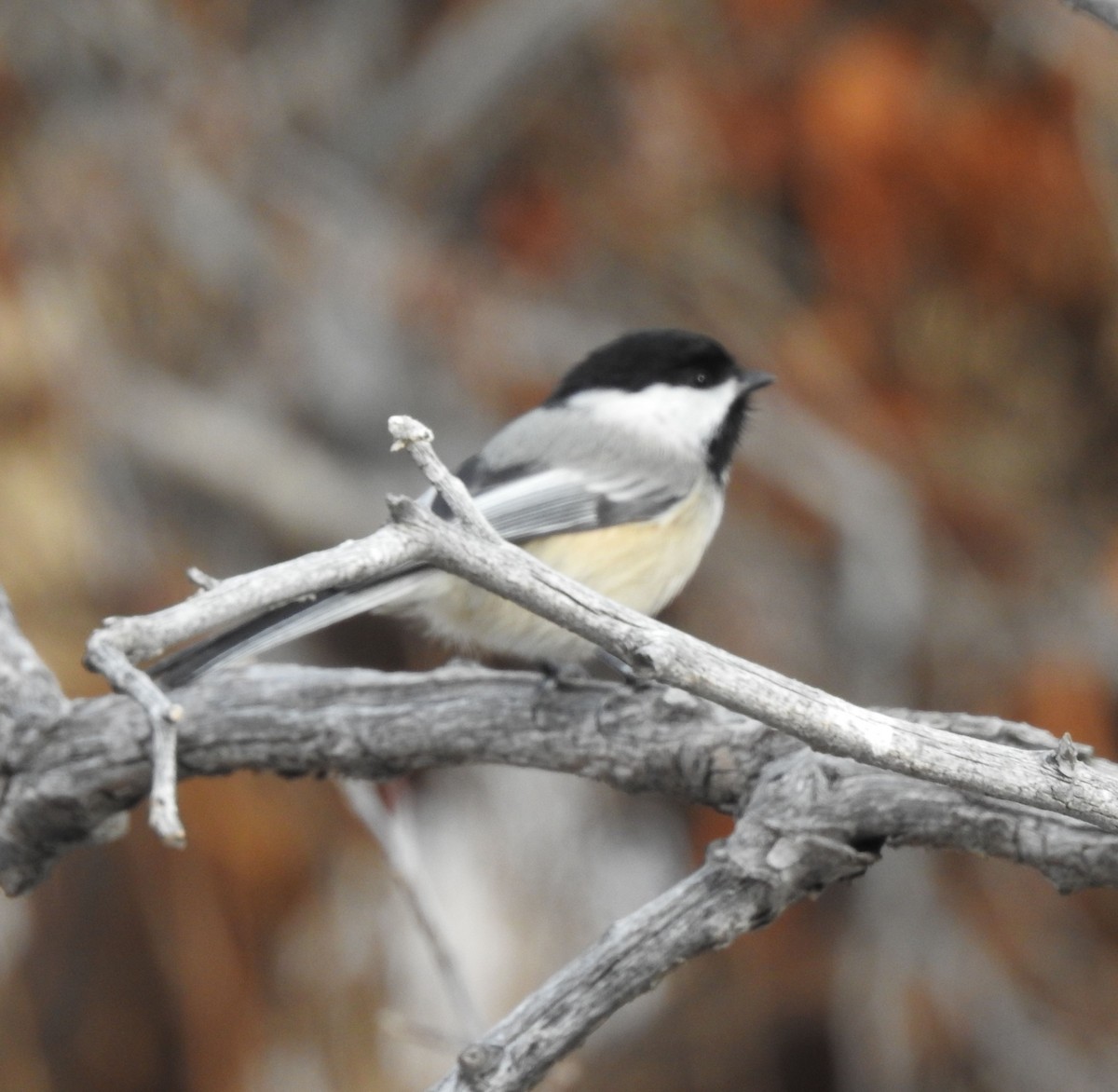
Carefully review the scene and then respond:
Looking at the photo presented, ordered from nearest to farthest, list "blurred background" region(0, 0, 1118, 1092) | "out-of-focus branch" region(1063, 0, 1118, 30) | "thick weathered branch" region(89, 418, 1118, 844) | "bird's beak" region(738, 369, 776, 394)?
"thick weathered branch" region(89, 418, 1118, 844) → "out-of-focus branch" region(1063, 0, 1118, 30) → "bird's beak" region(738, 369, 776, 394) → "blurred background" region(0, 0, 1118, 1092)

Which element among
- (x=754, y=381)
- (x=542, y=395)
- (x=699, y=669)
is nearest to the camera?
(x=699, y=669)

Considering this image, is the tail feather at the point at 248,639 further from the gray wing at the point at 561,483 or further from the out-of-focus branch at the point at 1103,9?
the out-of-focus branch at the point at 1103,9

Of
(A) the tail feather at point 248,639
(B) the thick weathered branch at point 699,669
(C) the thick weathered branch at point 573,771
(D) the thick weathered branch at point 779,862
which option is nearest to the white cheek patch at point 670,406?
(C) the thick weathered branch at point 573,771

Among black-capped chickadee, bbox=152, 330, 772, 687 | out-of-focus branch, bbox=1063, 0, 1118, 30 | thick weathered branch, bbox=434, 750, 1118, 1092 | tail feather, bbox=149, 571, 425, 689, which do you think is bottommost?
thick weathered branch, bbox=434, 750, 1118, 1092

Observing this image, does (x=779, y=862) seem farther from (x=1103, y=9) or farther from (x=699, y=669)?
(x=1103, y=9)

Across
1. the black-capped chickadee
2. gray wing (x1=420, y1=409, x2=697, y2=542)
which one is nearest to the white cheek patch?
the black-capped chickadee

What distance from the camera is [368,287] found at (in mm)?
3838

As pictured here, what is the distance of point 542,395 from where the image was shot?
376cm

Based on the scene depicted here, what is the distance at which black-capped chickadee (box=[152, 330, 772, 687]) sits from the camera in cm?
221

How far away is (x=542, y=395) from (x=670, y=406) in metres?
1.17

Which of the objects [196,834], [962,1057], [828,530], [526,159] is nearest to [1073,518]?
[828,530]

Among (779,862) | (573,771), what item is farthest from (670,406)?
(779,862)

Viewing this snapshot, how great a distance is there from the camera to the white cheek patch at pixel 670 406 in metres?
2.61

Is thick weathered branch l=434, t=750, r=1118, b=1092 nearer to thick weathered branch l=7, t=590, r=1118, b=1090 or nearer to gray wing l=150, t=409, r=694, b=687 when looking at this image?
thick weathered branch l=7, t=590, r=1118, b=1090
